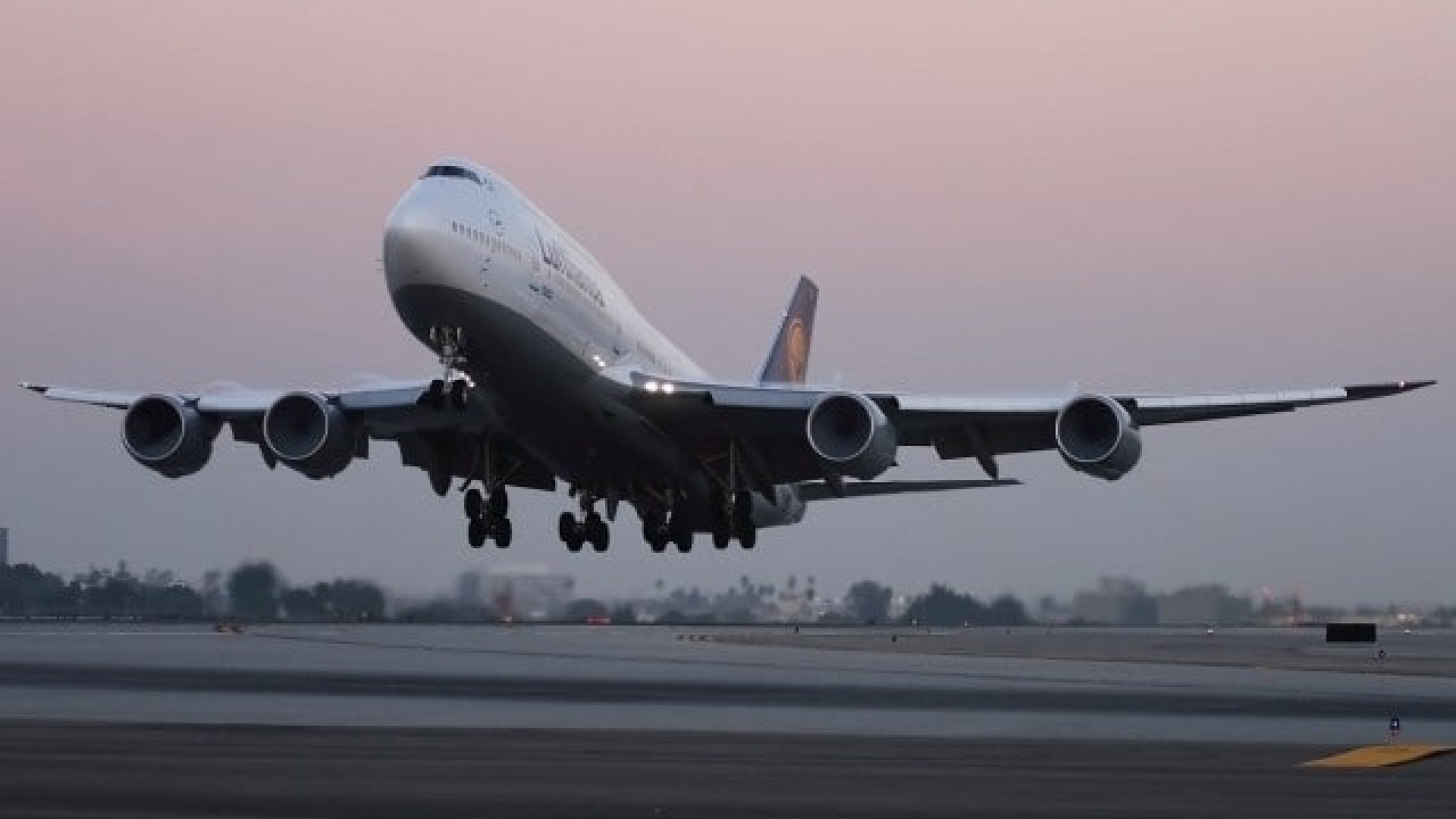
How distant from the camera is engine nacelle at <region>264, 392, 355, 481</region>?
50.7 metres

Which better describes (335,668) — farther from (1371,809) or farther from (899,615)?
(899,615)

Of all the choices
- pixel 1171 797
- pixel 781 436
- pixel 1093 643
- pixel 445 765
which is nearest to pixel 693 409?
pixel 781 436

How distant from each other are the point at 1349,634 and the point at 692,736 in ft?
217

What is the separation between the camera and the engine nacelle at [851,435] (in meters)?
49.3

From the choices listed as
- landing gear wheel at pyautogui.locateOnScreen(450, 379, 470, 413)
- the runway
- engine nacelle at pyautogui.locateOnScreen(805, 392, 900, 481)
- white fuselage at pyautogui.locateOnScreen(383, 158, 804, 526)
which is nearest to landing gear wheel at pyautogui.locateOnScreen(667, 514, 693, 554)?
the runway

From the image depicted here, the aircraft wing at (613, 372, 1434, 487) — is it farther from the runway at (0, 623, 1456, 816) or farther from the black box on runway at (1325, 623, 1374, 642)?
the black box on runway at (1325, 623, 1374, 642)

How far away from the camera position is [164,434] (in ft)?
172

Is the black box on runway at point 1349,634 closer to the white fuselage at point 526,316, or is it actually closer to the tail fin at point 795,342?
the tail fin at point 795,342

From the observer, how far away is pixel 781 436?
53.2 meters

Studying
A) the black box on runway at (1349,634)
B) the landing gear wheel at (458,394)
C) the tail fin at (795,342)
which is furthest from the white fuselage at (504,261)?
the black box on runway at (1349,634)

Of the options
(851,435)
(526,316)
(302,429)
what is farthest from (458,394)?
(851,435)

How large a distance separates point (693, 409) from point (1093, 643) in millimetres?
37236

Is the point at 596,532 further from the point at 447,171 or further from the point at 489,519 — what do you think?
the point at 447,171

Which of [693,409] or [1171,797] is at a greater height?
[693,409]
